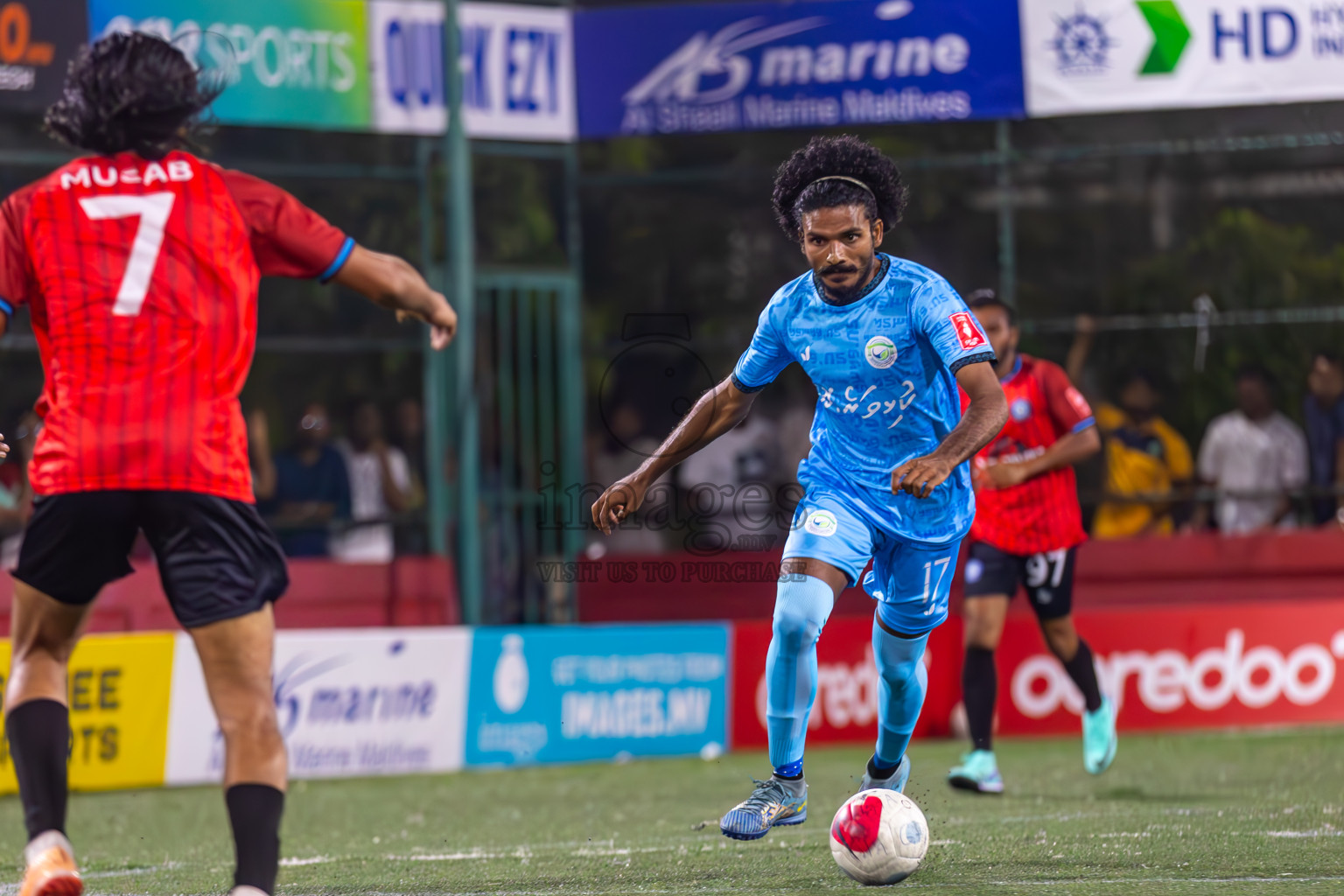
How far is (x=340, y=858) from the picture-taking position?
631 cm

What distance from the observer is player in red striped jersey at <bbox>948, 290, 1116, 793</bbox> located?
816 centimetres

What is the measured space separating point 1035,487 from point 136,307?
5.31m

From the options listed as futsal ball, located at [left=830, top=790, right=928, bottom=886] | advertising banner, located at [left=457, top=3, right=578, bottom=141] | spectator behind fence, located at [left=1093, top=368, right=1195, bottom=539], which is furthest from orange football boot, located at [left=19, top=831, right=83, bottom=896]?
spectator behind fence, located at [left=1093, top=368, right=1195, bottom=539]

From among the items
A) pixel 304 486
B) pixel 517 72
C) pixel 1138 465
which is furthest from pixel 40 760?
pixel 1138 465

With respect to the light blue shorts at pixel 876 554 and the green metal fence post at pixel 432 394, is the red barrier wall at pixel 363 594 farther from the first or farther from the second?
the light blue shorts at pixel 876 554

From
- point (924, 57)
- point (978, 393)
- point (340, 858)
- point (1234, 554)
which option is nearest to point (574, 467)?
point (924, 57)

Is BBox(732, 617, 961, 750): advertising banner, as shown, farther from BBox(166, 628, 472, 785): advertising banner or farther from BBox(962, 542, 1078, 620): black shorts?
BBox(962, 542, 1078, 620): black shorts

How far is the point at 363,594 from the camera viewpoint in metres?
12.2

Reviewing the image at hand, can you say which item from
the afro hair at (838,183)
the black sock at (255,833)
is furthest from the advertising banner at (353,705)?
the black sock at (255,833)

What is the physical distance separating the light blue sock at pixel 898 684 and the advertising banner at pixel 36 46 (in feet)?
26.3

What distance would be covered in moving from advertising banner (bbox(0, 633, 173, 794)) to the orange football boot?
5950mm

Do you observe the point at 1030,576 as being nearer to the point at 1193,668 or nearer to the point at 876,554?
the point at 876,554

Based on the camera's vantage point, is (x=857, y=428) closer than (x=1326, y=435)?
Yes

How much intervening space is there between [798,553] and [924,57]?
8.14 m
